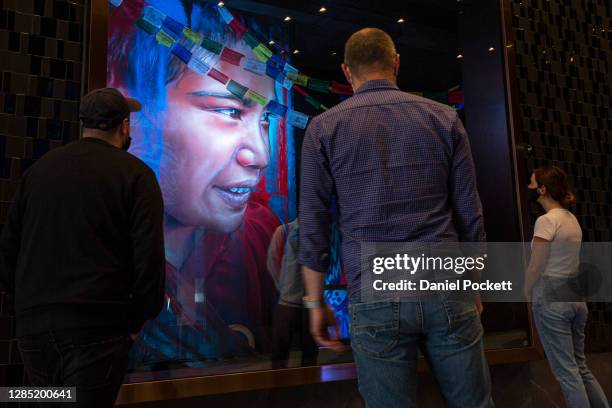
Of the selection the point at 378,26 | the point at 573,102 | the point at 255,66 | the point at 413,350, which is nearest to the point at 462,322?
the point at 413,350

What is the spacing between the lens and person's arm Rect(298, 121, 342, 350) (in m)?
1.30

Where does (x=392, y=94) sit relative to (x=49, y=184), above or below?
above

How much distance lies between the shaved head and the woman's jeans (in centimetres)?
156

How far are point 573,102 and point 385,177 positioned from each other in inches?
99.7

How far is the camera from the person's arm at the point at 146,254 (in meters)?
1.33

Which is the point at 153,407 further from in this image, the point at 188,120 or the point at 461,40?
the point at 461,40

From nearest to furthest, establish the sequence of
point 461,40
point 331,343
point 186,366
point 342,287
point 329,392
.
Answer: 1. point 331,343
2. point 186,366
3. point 329,392
4. point 342,287
5. point 461,40

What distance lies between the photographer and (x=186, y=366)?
221 cm

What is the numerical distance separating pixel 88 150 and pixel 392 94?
78 centimetres

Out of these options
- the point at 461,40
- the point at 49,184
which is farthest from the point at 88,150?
the point at 461,40

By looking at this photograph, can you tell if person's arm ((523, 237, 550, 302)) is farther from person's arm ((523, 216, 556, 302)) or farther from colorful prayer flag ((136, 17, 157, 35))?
colorful prayer flag ((136, 17, 157, 35))

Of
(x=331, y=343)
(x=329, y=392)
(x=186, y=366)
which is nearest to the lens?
(x=331, y=343)

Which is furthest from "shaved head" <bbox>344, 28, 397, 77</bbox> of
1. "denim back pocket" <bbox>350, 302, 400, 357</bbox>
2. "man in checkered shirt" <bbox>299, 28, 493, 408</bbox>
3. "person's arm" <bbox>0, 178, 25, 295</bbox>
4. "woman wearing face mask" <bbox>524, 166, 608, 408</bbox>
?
"woman wearing face mask" <bbox>524, 166, 608, 408</bbox>

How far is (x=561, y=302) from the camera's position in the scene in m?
2.40
